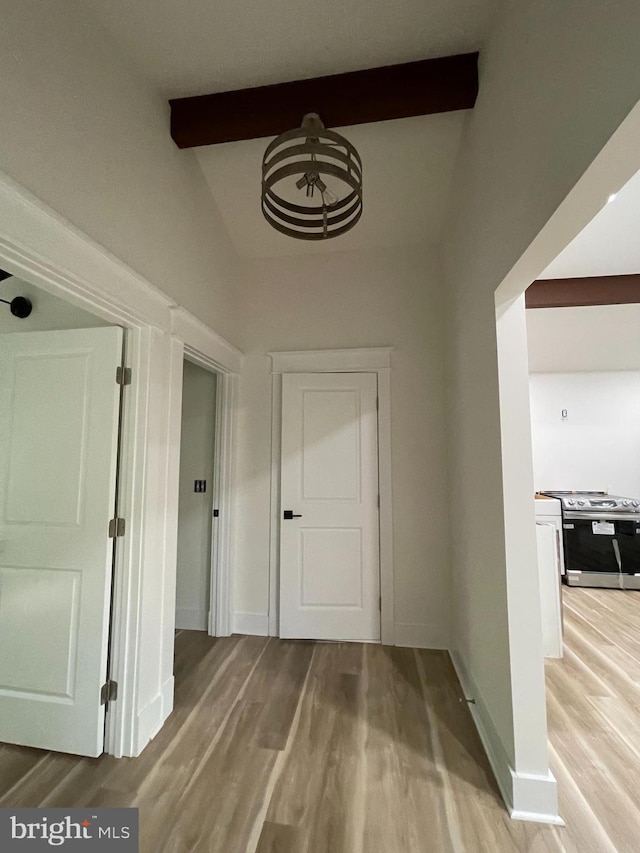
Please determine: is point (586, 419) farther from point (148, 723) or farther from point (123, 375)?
point (148, 723)

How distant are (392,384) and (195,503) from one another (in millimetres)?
1914

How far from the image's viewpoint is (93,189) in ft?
5.30

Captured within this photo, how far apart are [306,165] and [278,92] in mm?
948

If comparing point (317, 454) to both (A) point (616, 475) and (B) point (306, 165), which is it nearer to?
(B) point (306, 165)

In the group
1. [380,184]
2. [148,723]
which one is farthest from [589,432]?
[148,723]

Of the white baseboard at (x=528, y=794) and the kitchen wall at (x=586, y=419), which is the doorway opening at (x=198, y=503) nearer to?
the white baseboard at (x=528, y=794)

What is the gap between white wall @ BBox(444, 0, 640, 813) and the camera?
0.97 m

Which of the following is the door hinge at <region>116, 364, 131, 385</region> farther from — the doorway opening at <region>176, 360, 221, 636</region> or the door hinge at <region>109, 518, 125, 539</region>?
the doorway opening at <region>176, 360, 221, 636</region>

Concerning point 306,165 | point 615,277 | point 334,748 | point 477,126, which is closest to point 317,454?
point 334,748

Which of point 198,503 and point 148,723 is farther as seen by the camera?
point 198,503

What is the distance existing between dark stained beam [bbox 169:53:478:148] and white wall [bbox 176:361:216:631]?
1.76 meters

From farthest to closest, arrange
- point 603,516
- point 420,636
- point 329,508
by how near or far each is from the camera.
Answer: point 603,516 < point 329,508 < point 420,636

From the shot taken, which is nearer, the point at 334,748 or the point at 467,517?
the point at 334,748

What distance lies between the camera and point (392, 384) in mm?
3090
